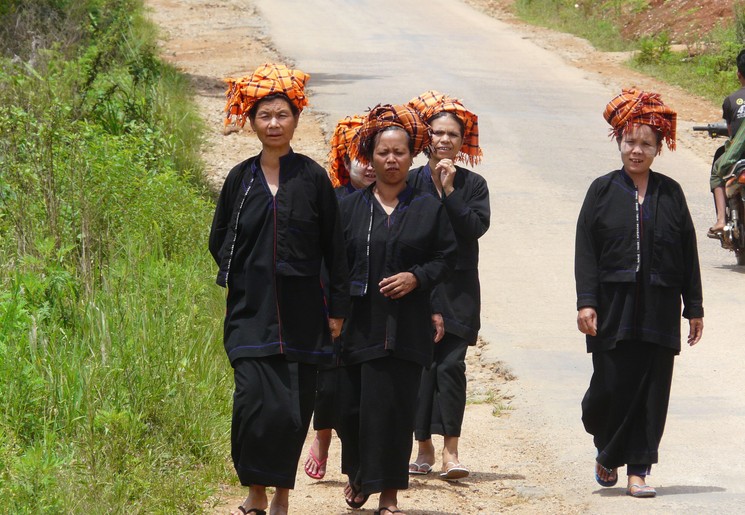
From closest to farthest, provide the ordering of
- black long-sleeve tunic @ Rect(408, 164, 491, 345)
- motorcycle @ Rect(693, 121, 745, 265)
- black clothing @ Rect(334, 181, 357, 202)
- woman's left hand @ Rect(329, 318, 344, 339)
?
woman's left hand @ Rect(329, 318, 344, 339) < black long-sleeve tunic @ Rect(408, 164, 491, 345) < black clothing @ Rect(334, 181, 357, 202) < motorcycle @ Rect(693, 121, 745, 265)

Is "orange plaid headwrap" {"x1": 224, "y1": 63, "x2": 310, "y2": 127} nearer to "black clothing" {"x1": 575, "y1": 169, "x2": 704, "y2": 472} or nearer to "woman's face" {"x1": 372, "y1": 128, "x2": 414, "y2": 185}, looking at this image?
"woman's face" {"x1": 372, "y1": 128, "x2": 414, "y2": 185}

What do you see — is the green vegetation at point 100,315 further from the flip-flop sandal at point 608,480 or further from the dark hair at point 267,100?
the flip-flop sandal at point 608,480

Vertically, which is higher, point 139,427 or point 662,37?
point 662,37

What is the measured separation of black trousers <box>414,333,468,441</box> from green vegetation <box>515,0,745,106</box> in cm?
1381

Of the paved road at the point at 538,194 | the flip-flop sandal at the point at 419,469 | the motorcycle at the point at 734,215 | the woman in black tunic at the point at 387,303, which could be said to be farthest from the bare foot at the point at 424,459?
the motorcycle at the point at 734,215

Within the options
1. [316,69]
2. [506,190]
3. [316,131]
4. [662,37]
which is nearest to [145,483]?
[506,190]

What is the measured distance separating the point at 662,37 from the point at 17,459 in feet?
63.1

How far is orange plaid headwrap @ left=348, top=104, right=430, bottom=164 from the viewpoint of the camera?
5.81 m

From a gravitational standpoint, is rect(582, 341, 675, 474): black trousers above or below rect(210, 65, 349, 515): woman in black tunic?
below

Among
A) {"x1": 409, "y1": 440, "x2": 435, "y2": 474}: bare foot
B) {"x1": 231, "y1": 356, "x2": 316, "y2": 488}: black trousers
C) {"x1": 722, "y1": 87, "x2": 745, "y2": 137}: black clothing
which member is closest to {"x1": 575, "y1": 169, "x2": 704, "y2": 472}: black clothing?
{"x1": 409, "y1": 440, "x2": 435, "y2": 474}: bare foot

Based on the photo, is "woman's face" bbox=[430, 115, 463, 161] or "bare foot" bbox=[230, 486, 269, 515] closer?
"bare foot" bbox=[230, 486, 269, 515]

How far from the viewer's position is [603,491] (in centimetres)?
622

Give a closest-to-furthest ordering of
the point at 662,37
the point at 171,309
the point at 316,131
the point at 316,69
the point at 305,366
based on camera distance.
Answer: the point at 305,366 → the point at 171,309 → the point at 316,131 → the point at 316,69 → the point at 662,37

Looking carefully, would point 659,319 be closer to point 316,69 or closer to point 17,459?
point 17,459
